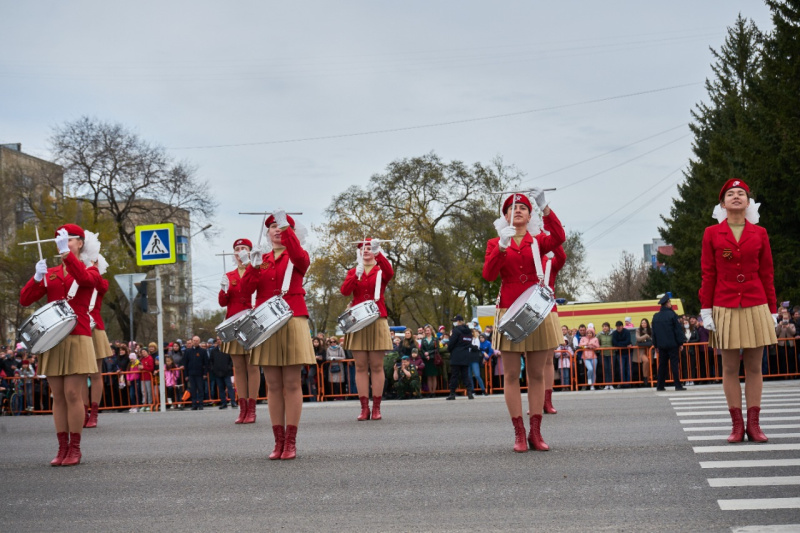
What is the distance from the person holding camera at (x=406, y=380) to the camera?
22391mm

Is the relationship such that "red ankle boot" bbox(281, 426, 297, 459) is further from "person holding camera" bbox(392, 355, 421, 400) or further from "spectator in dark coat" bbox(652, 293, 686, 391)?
"person holding camera" bbox(392, 355, 421, 400)

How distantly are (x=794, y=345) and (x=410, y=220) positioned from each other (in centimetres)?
3549

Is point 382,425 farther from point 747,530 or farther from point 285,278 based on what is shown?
point 747,530

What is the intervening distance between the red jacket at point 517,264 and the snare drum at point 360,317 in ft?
16.1

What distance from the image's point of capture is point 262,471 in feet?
29.7

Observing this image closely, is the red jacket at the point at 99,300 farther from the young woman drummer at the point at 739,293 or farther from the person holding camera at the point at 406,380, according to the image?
the person holding camera at the point at 406,380

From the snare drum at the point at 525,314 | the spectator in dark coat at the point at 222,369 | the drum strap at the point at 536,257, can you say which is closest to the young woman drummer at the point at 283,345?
the snare drum at the point at 525,314

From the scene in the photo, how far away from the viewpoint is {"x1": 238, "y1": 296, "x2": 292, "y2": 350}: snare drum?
9570mm

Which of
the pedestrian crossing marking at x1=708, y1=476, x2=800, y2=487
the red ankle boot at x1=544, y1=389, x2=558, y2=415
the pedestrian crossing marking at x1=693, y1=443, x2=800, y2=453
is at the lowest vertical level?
the pedestrian crossing marking at x1=708, y1=476, x2=800, y2=487

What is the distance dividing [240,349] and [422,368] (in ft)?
30.7

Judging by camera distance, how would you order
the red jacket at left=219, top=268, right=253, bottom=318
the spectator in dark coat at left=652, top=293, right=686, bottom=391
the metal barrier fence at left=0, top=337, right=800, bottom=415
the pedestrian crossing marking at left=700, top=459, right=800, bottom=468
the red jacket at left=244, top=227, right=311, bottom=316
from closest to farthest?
the pedestrian crossing marking at left=700, top=459, right=800, bottom=468 < the red jacket at left=244, top=227, right=311, bottom=316 < the red jacket at left=219, top=268, right=253, bottom=318 < the spectator in dark coat at left=652, top=293, right=686, bottom=391 < the metal barrier fence at left=0, top=337, right=800, bottom=415

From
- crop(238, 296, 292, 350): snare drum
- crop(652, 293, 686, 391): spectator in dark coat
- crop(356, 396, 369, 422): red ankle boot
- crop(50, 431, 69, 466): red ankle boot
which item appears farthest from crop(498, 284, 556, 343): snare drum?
crop(652, 293, 686, 391): spectator in dark coat

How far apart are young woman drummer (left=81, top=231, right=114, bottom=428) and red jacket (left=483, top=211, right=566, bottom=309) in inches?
150

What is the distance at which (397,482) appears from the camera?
8.13 metres
